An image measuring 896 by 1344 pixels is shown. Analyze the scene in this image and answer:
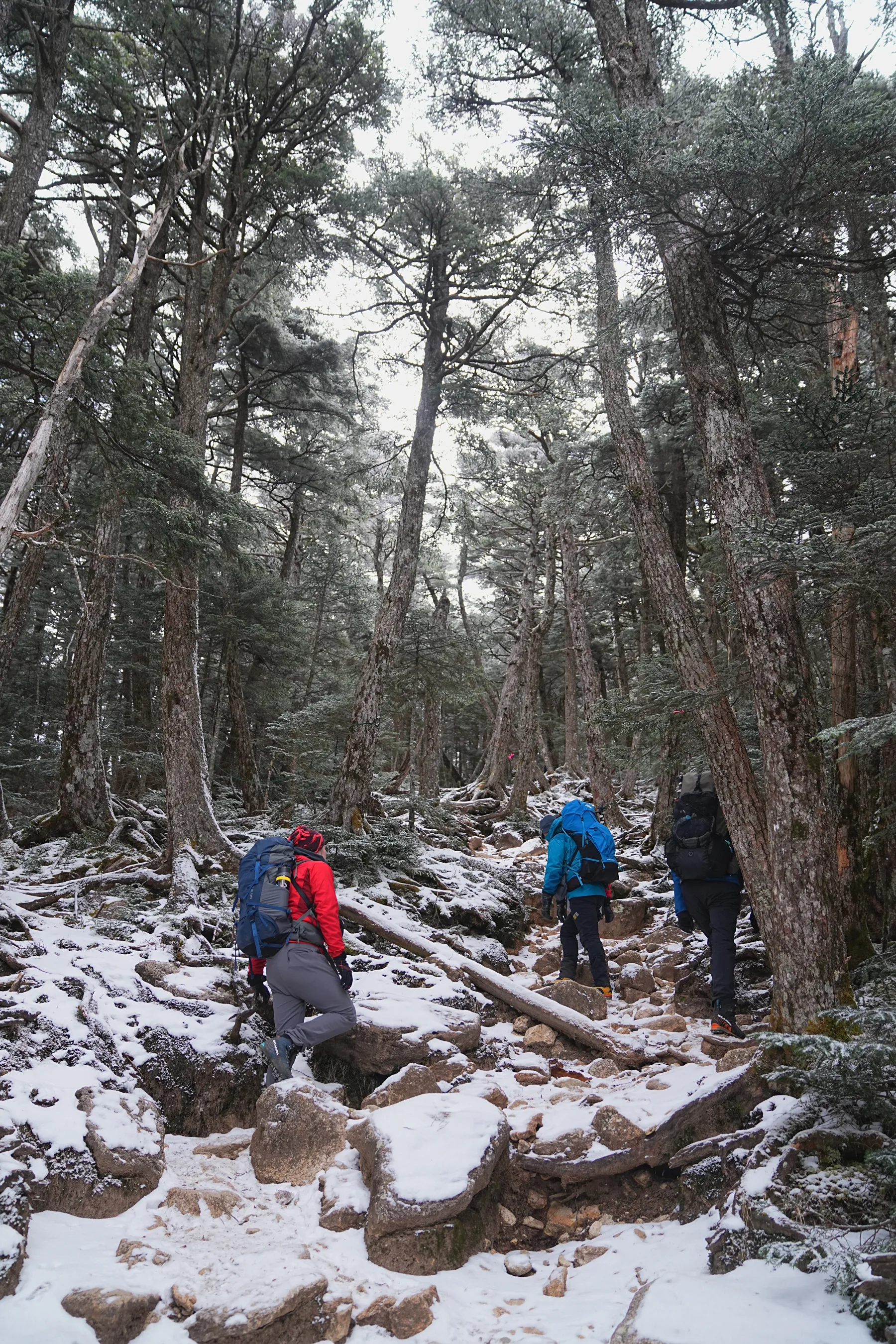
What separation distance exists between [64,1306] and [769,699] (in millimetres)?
4893

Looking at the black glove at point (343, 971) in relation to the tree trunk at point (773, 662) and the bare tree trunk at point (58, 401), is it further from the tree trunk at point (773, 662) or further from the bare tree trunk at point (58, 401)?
the bare tree trunk at point (58, 401)

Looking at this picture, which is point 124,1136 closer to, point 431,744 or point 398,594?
point 398,594

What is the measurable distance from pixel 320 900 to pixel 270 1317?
2438 mm

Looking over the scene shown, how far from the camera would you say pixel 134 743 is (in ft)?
46.6

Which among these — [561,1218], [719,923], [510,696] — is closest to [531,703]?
[510,696]

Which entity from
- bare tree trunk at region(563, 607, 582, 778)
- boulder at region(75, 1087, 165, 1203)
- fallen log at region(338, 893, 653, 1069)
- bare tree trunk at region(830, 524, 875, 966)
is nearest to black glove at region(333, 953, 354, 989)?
boulder at region(75, 1087, 165, 1203)

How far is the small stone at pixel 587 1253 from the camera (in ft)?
11.2

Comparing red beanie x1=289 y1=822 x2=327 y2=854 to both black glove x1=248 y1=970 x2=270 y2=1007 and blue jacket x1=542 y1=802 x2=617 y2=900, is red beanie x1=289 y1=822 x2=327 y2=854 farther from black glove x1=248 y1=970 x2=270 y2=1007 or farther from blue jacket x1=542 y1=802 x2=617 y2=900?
blue jacket x1=542 y1=802 x2=617 y2=900

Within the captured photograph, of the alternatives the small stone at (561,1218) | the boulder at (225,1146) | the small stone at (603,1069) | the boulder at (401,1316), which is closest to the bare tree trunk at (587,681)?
the small stone at (603,1069)

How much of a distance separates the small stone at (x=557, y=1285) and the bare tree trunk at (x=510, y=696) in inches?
570

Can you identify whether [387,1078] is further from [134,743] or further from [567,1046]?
[134,743]

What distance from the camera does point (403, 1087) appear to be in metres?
4.66

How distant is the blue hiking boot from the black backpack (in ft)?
11.1

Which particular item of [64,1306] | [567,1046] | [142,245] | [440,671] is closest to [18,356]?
[142,245]
